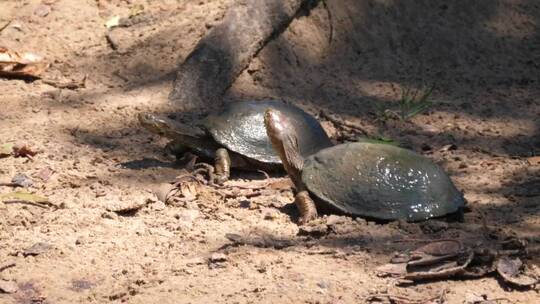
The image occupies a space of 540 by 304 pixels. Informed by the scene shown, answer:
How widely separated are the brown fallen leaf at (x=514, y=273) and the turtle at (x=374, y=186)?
69cm

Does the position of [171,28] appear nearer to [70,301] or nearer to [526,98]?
[526,98]

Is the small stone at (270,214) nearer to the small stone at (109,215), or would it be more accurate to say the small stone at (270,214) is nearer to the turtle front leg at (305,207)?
the turtle front leg at (305,207)

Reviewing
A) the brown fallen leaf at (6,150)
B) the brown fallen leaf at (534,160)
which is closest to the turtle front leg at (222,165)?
the brown fallen leaf at (6,150)

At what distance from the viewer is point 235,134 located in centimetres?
686

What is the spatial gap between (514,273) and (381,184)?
43.6 inches

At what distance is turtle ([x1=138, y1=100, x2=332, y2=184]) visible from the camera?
6723 millimetres

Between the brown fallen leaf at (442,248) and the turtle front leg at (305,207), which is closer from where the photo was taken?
the brown fallen leaf at (442,248)

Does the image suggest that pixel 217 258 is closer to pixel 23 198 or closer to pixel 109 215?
pixel 109 215

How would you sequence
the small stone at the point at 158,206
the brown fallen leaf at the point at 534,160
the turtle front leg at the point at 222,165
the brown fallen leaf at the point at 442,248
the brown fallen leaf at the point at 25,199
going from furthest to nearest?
the brown fallen leaf at the point at 534,160
the turtle front leg at the point at 222,165
the small stone at the point at 158,206
the brown fallen leaf at the point at 25,199
the brown fallen leaf at the point at 442,248

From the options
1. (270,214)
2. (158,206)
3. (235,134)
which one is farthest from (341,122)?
(158,206)

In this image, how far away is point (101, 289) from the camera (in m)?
4.84

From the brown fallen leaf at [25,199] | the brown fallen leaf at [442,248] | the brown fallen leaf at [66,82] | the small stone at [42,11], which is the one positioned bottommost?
the brown fallen leaf at [25,199]

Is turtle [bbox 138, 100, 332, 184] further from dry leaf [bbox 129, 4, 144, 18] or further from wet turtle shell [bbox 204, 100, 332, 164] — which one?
dry leaf [bbox 129, 4, 144, 18]

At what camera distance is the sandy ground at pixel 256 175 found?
4.96 meters
